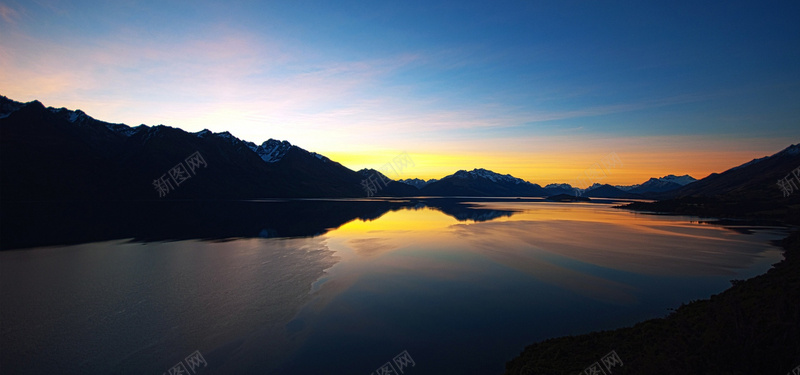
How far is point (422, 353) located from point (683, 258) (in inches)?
1550

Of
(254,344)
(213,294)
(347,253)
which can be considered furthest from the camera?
(347,253)

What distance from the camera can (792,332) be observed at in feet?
37.1

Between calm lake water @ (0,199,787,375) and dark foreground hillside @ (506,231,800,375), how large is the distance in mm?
1221

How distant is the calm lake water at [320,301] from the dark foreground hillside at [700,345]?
1.22m

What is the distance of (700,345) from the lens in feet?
40.6

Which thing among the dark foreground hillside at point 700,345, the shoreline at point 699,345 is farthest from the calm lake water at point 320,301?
the shoreline at point 699,345

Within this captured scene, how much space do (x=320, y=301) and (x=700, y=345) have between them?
Answer: 2021 cm

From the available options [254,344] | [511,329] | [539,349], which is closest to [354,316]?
[254,344]

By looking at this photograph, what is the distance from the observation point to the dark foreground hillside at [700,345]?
10.9 m

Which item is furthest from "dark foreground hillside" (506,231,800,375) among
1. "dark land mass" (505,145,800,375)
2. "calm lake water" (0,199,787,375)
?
"calm lake water" (0,199,787,375)

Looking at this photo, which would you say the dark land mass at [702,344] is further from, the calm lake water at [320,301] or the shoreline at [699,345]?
the calm lake water at [320,301]

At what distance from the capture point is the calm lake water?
1522 cm

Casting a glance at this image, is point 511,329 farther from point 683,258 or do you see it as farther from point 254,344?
point 683,258

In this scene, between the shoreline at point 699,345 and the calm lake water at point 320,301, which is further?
the calm lake water at point 320,301
